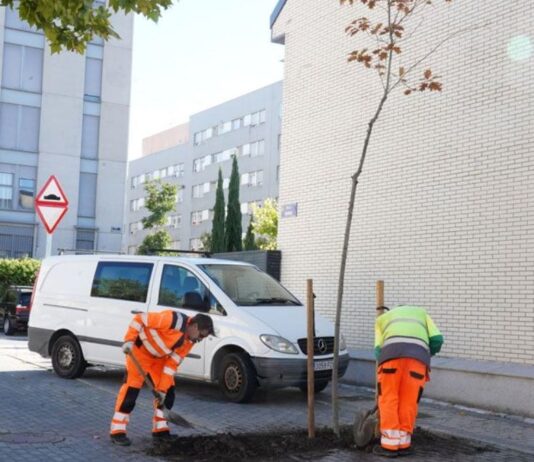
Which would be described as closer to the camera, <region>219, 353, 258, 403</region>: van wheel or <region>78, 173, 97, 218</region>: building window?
<region>219, 353, 258, 403</region>: van wheel

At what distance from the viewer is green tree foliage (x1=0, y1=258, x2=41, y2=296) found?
25719 millimetres

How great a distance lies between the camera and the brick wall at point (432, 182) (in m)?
10.9

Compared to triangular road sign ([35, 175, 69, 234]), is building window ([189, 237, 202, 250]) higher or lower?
higher

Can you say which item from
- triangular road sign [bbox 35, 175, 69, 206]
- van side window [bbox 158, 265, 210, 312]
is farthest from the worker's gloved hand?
triangular road sign [bbox 35, 175, 69, 206]

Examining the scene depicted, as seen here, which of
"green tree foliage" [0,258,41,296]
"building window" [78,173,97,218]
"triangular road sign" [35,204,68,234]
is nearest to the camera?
"triangular road sign" [35,204,68,234]

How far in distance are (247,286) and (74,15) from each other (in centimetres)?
473

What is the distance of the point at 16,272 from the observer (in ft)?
84.8

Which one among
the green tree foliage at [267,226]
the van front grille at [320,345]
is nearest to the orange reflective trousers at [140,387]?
the van front grille at [320,345]

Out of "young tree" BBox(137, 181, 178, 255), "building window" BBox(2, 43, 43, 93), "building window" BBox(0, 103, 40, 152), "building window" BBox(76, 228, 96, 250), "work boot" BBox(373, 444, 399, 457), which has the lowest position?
"work boot" BBox(373, 444, 399, 457)

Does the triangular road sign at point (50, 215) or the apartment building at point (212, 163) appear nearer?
the triangular road sign at point (50, 215)

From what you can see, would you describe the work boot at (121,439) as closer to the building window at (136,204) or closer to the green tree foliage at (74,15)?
the green tree foliage at (74,15)

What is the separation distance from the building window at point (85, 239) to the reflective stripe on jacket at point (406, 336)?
1152 inches

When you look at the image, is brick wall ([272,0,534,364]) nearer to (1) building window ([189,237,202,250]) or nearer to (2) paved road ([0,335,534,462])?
(2) paved road ([0,335,534,462])

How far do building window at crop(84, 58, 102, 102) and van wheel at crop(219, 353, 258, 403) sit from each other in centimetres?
2793
